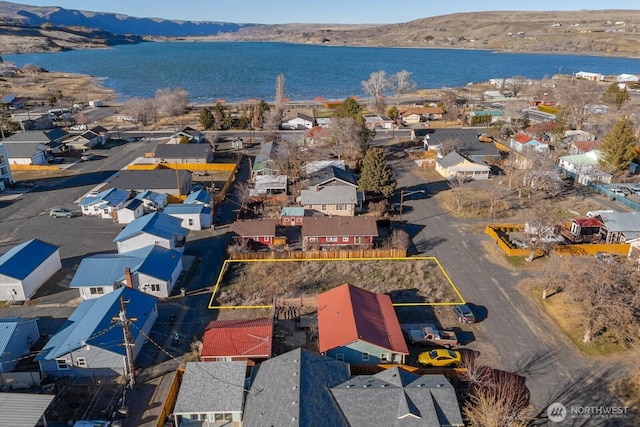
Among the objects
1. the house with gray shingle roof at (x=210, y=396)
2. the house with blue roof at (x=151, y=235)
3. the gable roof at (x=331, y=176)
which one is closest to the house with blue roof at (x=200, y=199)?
the house with blue roof at (x=151, y=235)

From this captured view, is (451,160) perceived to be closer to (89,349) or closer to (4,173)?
(89,349)

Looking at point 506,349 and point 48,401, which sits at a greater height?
point 48,401

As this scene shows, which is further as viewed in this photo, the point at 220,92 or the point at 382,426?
the point at 220,92

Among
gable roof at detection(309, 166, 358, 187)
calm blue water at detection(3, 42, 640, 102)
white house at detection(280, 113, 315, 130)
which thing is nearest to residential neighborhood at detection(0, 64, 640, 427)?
gable roof at detection(309, 166, 358, 187)

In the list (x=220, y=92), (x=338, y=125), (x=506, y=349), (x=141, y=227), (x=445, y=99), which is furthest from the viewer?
(x=220, y=92)

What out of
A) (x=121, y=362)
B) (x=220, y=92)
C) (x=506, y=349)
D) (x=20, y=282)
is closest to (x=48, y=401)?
(x=121, y=362)

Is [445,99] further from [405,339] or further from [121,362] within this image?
[121,362]

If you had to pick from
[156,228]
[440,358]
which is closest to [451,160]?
[440,358]

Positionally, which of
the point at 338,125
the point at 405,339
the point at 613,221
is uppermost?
the point at 338,125
